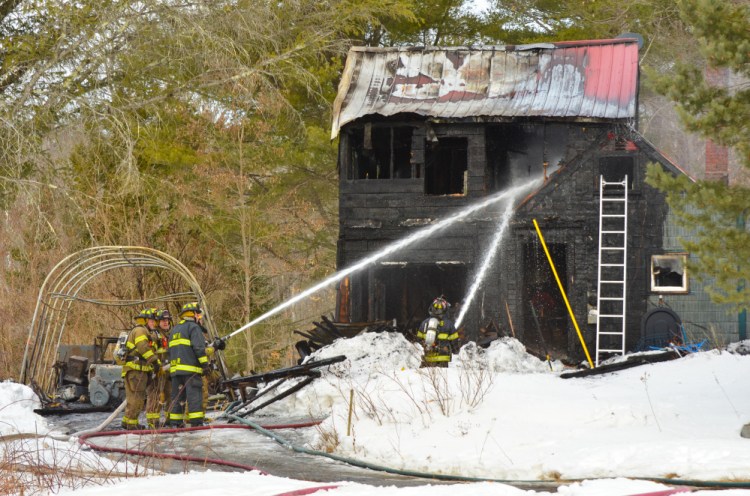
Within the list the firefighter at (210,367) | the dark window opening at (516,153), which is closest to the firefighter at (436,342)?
the firefighter at (210,367)

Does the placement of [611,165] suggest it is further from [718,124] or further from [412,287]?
[718,124]

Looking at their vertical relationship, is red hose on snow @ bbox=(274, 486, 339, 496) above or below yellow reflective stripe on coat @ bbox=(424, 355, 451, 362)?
below

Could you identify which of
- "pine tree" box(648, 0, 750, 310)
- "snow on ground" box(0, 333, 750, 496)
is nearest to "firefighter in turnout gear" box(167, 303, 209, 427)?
"snow on ground" box(0, 333, 750, 496)

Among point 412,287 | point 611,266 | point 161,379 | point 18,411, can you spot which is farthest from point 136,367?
point 412,287

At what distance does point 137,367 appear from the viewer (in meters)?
15.3

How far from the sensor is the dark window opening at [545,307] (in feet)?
75.6

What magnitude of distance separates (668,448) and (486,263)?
11519 mm

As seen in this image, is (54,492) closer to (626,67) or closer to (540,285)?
(540,285)

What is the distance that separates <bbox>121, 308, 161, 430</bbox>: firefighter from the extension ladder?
9.54 meters

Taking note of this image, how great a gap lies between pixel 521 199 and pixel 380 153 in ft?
14.8

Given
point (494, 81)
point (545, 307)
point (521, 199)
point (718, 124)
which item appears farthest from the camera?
point (545, 307)

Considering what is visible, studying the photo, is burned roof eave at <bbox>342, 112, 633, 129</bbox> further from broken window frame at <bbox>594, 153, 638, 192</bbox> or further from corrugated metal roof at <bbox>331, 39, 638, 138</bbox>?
broken window frame at <bbox>594, 153, 638, 192</bbox>

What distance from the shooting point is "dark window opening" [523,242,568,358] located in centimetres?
2305

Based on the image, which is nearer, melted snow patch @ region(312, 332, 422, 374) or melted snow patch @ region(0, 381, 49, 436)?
melted snow patch @ region(0, 381, 49, 436)
